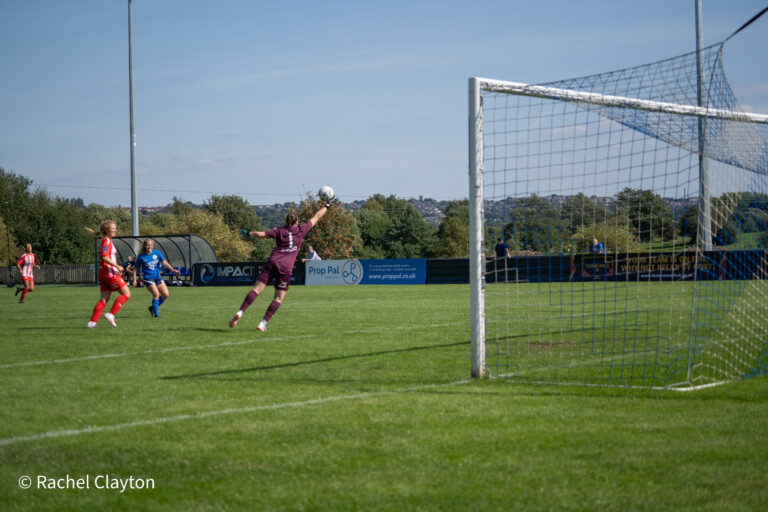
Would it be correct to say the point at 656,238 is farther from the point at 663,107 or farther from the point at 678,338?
the point at 663,107

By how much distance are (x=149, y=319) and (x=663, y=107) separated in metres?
11.6

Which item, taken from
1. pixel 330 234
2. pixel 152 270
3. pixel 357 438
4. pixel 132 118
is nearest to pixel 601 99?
pixel 357 438

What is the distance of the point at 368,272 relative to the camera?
34.9 meters

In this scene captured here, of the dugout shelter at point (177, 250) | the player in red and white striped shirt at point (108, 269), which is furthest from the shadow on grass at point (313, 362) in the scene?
the dugout shelter at point (177, 250)

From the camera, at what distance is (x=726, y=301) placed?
994 centimetres

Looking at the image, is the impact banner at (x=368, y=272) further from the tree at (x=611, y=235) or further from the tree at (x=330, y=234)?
the tree at (x=330, y=234)

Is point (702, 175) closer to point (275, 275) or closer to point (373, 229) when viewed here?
point (275, 275)

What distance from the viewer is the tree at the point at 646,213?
10.3 metres

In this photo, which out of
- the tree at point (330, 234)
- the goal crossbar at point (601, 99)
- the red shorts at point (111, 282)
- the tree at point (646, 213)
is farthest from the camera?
the tree at point (330, 234)

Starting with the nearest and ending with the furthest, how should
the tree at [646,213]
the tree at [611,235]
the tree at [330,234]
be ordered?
the tree at [646,213] < the tree at [611,235] < the tree at [330,234]

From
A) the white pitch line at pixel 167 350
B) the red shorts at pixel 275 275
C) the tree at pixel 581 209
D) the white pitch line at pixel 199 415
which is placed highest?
the tree at pixel 581 209

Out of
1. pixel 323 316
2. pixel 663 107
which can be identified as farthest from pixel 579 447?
pixel 323 316

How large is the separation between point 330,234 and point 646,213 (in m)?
69.1

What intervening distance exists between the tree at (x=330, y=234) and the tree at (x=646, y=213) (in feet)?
218
